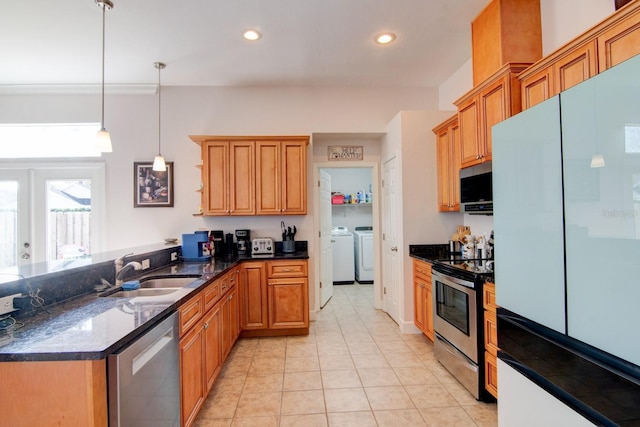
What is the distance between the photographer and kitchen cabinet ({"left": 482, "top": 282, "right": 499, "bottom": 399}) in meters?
2.05

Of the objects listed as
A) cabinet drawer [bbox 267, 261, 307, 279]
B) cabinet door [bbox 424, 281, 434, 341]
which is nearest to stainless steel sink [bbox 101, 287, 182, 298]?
cabinet drawer [bbox 267, 261, 307, 279]

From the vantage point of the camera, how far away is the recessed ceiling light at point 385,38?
2838 millimetres

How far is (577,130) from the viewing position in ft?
3.63

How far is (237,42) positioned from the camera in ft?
9.66

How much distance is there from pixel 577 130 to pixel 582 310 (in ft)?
2.14

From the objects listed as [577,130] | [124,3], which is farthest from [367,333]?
[124,3]

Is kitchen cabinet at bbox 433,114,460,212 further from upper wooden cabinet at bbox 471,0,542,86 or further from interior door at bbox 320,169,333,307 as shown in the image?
interior door at bbox 320,169,333,307

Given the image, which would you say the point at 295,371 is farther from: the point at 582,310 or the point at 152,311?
the point at 582,310

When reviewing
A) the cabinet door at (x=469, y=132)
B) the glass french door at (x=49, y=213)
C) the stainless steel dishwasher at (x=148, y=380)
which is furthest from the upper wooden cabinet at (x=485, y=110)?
the glass french door at (x=49, y=213)

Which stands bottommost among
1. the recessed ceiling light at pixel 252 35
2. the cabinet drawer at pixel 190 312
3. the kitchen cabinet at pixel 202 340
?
the kitchen cabinet at pixel 202 340

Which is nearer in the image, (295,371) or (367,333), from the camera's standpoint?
(295,371)

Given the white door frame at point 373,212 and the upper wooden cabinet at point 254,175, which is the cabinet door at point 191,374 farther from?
the white door frame at point 373,212

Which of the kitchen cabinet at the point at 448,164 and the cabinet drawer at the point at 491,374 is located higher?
the kitchen cabinet at the point at 448,164

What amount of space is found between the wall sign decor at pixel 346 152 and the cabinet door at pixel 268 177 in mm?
978
